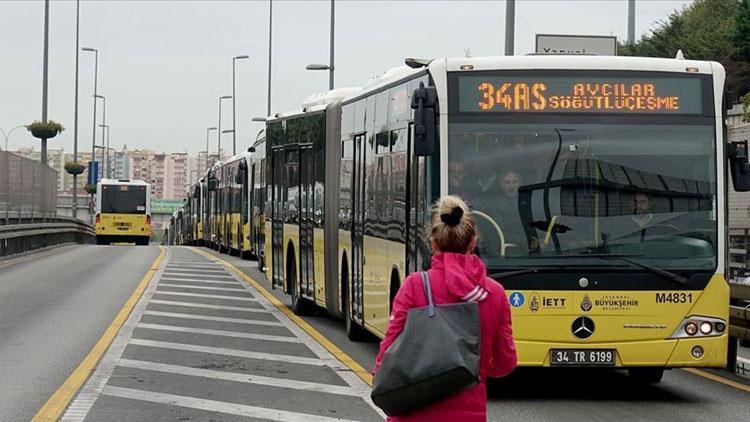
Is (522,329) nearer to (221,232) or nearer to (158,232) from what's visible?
(221,232)

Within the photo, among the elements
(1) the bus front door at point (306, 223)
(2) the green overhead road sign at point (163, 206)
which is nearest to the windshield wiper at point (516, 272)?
(1) the bus front door at point (306, 223)

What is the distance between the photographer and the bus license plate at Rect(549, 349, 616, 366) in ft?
40.1

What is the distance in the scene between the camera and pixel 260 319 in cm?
2034

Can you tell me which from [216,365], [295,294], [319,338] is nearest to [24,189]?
[295,294]

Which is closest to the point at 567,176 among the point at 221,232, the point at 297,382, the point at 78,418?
the point at 297,382

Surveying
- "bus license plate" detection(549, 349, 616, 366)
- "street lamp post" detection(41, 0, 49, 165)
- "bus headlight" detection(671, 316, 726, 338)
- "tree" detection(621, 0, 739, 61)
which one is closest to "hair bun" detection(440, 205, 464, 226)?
"bus license plate" detection(549, 349, 616, 366)

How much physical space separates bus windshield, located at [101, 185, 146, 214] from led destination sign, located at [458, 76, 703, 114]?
58800mm

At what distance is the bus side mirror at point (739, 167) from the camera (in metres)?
12.7

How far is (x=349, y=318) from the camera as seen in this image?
1733 cm

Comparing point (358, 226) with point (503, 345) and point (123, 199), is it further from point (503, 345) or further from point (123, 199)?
point (123, 199)

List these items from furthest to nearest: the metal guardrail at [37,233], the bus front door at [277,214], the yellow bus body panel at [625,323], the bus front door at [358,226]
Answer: the metal guardrail at [37,233], the bus front door at [277,214], the bus front door at [358,226], the yellow bus body panel at [625,323]

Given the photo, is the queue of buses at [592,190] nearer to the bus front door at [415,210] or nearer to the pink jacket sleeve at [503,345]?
the bus front door at [415,210]

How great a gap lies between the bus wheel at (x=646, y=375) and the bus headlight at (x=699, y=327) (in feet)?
4.19

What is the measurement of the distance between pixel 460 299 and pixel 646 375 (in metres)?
8.67
